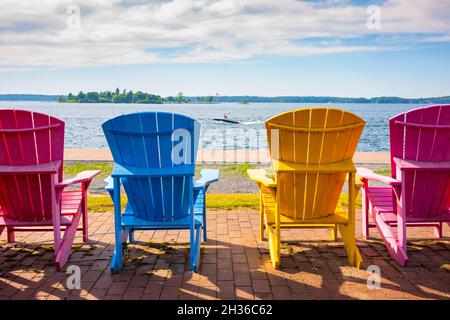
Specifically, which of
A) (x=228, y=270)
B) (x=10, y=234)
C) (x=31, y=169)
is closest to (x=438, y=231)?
(x=228, y=270)

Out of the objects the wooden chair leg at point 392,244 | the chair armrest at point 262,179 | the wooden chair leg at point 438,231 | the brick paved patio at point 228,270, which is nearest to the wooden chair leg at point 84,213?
the brick paved patio at point 228,270

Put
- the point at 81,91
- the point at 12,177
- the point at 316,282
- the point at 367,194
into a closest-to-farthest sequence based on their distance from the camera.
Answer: the point at 316,282 → the point at 12,177 → the point at 367,194 → the point at 81,91

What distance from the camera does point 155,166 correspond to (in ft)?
11.6

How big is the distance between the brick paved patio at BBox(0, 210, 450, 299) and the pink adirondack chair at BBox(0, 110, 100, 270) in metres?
0.33

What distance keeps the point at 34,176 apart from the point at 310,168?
2434mm

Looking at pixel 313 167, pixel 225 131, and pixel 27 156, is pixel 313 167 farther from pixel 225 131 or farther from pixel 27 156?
pixel 225 131

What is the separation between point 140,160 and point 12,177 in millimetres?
1223

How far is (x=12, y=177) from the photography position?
3.75 m

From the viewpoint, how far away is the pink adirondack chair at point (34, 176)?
3.69 meters

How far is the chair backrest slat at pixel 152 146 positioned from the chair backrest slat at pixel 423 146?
72.5 inches

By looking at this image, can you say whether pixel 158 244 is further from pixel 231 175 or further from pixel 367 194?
pixel 231 175

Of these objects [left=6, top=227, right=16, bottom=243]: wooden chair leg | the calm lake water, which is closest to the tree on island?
the calm lake water

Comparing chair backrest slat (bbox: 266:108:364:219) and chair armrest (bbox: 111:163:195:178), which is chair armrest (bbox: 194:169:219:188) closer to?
chair armrest (bbox: 111:163:195:178)
